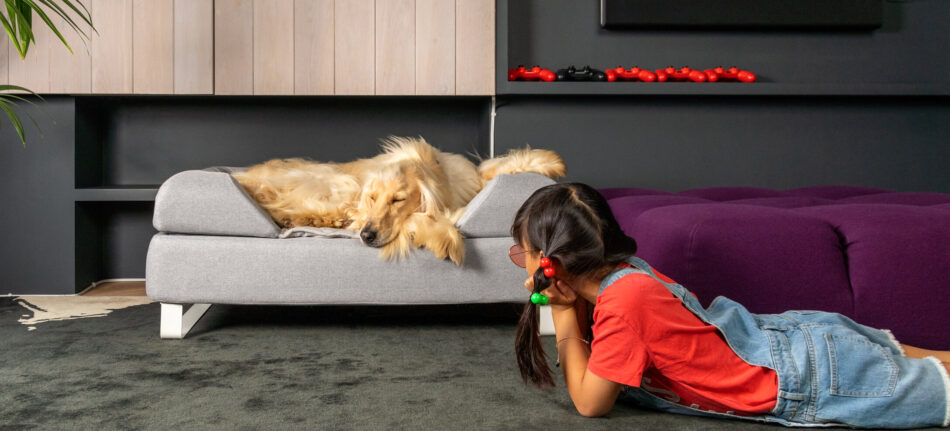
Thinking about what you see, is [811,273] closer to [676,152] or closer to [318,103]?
[676,152]

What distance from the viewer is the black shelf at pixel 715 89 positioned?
330 centimetres

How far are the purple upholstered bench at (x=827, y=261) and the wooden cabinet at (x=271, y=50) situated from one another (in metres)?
1.96

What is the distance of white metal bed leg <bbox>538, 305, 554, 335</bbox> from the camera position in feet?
7.50

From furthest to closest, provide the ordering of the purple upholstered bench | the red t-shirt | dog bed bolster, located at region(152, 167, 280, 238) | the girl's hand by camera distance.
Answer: dog bed bolster, located at region(152, 167, 280, 238) < the purple upholstered bench < the girl's hand < the red t-shirt

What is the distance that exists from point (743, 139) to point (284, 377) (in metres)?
2.78

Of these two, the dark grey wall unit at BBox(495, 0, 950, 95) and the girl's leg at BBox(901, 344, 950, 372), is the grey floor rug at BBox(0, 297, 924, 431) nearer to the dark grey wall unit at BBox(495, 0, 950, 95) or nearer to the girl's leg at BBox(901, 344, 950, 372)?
the girl's leg at BBox(901, 344, 950, 372)

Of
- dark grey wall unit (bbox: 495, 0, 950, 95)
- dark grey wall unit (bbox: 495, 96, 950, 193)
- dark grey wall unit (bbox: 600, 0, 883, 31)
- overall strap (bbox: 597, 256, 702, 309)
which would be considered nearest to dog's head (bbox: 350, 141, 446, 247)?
overall strap (bbox: 597, 256, 702, 309)

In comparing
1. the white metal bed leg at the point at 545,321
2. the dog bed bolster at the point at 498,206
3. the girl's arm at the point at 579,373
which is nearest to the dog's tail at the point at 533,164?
the dog bed bolster at the point at 498,206

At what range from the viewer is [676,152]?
3.53 meters

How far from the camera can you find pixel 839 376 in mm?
1249

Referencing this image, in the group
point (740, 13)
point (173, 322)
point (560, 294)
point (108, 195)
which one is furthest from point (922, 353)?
point (108, 195)

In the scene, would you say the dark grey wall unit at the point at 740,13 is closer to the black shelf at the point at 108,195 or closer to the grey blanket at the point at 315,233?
the grey blanket at the point at 315,233

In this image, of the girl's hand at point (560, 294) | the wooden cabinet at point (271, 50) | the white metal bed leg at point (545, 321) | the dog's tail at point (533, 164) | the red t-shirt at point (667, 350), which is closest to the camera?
the red t-shirt at point (667, 350)

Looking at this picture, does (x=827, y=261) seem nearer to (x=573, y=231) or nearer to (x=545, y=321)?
(x=573, y=231)
